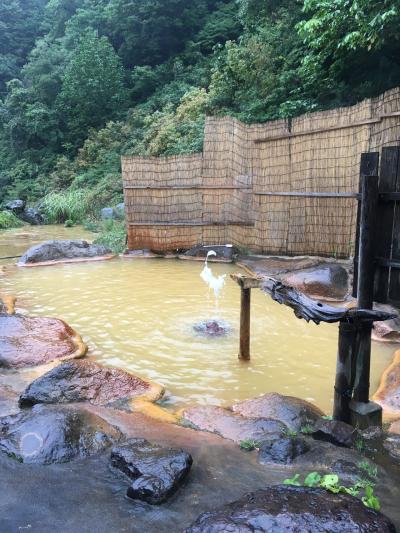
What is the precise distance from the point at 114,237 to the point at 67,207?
248 inches

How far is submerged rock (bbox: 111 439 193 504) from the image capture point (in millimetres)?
2656

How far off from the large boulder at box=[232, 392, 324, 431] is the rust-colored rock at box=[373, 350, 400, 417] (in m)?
0.59

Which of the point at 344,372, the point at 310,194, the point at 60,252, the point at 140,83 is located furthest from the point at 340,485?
the point at 140,83

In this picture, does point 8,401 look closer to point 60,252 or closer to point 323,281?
point 323,281

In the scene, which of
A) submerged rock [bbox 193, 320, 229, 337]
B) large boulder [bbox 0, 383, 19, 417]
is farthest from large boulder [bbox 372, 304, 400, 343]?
large boulder [bbox 0, 383, 19, 417]

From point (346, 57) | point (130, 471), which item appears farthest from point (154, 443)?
point (346, 57)

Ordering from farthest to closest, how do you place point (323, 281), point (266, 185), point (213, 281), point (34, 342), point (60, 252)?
point (60, 252)
point (266, 185)
point (213, 281)
point (323, 281)
point (34, 342)

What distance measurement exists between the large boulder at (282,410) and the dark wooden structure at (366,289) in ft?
0.84

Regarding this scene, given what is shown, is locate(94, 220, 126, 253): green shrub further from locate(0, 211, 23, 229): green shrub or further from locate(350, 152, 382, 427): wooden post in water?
locate(350, 152, 382, 427): wooden post in water

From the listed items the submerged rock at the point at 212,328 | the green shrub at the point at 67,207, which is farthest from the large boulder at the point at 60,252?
the green shrub at the point at 67,207

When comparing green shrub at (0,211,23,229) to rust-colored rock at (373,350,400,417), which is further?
green shrub at (0,211,23,229)

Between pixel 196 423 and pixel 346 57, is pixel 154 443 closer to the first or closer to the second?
pixel 196 423

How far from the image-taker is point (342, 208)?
8.09 m

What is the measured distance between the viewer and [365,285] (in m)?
3.29
